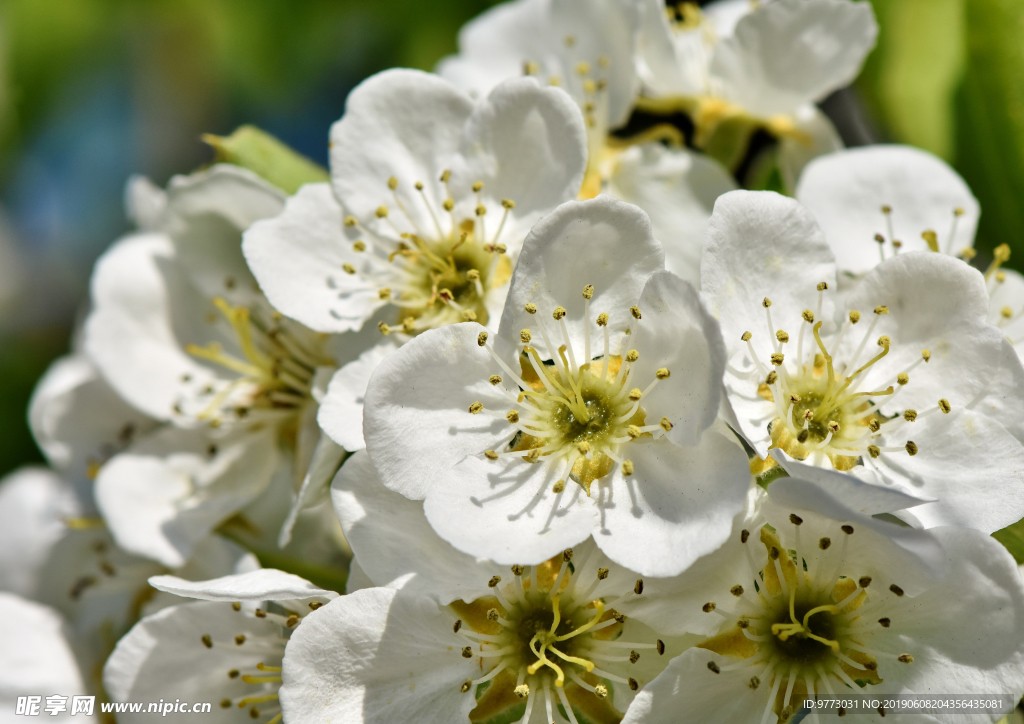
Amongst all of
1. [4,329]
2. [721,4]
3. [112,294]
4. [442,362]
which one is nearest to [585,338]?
[442,362]

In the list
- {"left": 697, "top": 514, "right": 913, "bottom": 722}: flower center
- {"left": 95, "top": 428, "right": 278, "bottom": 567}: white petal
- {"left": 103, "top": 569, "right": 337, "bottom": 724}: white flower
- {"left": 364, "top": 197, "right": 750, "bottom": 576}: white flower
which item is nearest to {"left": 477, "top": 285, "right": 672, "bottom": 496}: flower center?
{"left": 364, "top": 197, "right": 750, "bottom": 576}: white flower

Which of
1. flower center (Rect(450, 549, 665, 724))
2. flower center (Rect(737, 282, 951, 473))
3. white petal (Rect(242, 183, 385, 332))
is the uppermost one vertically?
white petal (Rect(242, 183, 385, 332))

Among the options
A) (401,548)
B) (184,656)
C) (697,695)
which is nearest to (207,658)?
(184,656)

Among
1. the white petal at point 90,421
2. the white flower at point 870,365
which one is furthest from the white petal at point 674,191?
the white petal at point 90,421

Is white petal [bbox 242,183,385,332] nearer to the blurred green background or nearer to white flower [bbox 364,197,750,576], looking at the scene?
white flower [bbox 364,197,750,576]

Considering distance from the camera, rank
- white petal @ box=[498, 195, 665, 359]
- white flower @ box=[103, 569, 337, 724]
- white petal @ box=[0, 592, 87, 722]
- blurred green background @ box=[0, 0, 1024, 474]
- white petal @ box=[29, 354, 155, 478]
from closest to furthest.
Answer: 1. white petal @ box=[498, 195, 665, 359]
2. white flower @ box=[103, 569, 337, 724]
3. white petal @ box=[0, 592, 87, 722]
4. blurred green background @ box=[0, 0, 1024, 474]
5. white petal @ box=[29, 354, 155, 478]

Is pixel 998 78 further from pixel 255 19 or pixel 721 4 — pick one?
pixel 255 19
